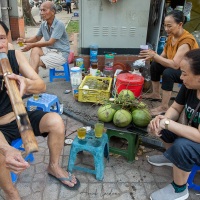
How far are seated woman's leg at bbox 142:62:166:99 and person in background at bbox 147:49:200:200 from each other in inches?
57.5

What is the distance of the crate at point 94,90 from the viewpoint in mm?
3727

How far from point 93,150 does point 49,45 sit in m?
2.75

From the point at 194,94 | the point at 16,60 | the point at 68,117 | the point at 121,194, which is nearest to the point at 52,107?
the point at 68,117

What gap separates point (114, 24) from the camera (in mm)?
4488

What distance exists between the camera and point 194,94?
2.21 m

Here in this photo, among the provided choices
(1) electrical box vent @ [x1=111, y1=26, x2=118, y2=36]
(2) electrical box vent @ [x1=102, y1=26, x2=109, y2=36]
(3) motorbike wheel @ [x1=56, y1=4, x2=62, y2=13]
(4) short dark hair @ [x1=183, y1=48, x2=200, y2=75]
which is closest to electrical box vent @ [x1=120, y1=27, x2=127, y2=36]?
(1) electrical box vent @ [x1=111, y1=26, x2=118, y2=36]

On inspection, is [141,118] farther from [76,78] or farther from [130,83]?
[76,78]

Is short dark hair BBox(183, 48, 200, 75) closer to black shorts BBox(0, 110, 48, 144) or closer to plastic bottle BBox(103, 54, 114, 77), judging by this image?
black shorts BBox(0, 110, 48, 144)

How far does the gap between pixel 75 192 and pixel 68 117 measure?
1546 mm

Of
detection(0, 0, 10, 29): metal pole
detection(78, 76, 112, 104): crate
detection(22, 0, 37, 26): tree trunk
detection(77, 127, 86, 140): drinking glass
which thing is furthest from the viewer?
detection(22, 0, 37, 26): tree trunk

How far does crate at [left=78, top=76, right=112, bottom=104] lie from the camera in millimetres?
3727

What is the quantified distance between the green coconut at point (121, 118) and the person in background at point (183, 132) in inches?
15.1

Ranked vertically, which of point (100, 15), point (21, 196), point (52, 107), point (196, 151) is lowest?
point (21, 196)

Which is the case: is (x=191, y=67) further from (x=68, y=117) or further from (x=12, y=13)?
(x=12, y=13)
